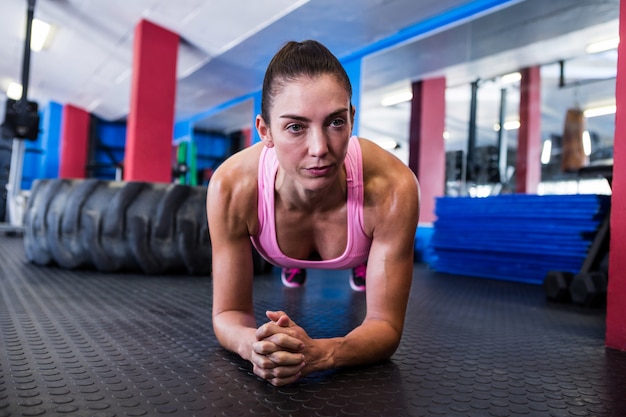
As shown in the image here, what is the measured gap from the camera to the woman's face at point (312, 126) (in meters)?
0.94

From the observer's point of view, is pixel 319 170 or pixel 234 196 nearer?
pixel 319 170

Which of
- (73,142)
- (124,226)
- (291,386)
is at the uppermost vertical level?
(73,142)

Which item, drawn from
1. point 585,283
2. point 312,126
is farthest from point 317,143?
point 585,283

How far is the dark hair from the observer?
951 millimetres

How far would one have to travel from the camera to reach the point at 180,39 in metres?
5.28

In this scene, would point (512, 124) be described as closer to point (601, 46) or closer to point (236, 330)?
point (601, 46)

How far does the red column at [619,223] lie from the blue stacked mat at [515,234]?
5.15 ft

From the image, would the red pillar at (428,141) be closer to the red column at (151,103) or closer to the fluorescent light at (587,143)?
the fluorescent light at (587,143)

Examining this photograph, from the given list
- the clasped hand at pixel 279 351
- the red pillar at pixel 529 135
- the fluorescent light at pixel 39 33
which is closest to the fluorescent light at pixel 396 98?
the red pillar at pixel 529 135

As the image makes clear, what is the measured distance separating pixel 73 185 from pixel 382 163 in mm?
2212

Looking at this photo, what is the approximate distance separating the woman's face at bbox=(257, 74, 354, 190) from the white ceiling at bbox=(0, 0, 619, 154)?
2.98m

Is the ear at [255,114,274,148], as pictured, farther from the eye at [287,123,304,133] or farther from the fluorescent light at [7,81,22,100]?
the fluorescent light at [7,81,22,100]

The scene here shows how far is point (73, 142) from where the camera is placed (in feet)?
33.3

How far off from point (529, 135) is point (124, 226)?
3786 millimetres
